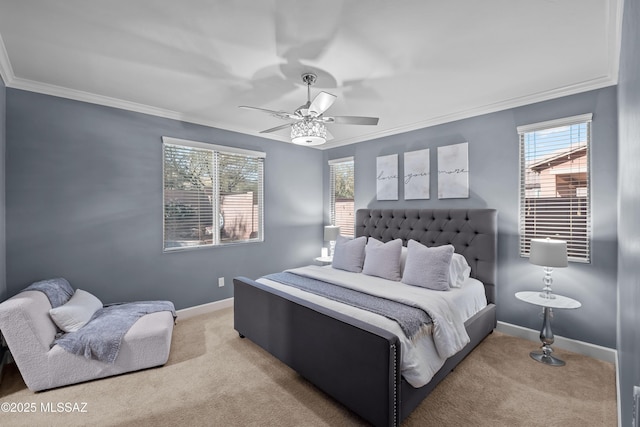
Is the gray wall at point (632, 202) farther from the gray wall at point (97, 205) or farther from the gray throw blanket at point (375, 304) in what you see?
the gray wall at point (97, 205)

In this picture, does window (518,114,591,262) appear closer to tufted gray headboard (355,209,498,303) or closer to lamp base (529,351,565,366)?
tufted gray headboard (355,209,498,303)

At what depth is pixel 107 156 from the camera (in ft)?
10.3

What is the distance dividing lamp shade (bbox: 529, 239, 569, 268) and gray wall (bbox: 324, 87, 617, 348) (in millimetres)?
447

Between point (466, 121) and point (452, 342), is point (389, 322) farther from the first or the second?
point (466, 121)

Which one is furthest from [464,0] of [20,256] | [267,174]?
[20,256]

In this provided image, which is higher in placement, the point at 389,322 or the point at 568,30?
the point at 568,30

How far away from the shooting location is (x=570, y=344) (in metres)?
2.80

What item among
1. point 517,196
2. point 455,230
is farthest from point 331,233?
point 517,196

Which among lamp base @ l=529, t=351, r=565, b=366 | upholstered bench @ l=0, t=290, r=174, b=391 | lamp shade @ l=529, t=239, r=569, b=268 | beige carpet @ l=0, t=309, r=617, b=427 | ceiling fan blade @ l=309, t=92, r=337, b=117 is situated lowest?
beige carpet @ l=0, t=309, r=617, b=427

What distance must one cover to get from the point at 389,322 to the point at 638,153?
1522 millimetres

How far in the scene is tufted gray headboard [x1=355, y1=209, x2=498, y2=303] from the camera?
3.20m

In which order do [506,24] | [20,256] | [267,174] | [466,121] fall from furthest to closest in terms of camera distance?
[267,174]
[466,121]
[20,256]
[506,24]

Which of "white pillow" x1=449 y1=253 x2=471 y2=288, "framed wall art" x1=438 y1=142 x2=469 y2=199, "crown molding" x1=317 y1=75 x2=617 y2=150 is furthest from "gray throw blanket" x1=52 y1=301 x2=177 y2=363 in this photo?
"crown molding" x1=317 y1=75 x2=617 y2=150

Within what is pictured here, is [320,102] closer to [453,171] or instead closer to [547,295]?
[453,171]
